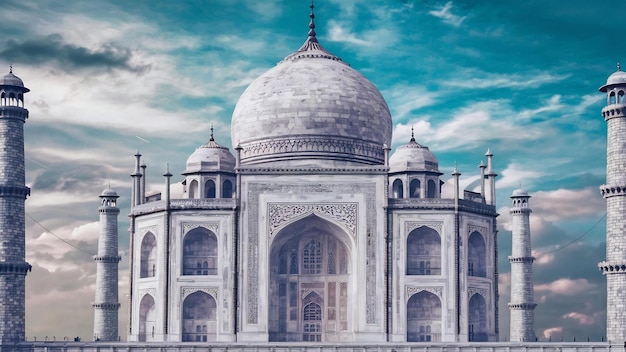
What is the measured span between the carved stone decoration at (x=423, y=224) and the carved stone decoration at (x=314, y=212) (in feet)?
5.91

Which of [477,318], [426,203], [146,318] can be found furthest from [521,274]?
[146,318]

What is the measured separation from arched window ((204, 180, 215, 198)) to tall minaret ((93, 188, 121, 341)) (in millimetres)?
7224

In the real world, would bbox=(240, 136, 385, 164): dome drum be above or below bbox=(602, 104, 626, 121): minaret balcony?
below

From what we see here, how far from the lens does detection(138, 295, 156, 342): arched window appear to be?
131ft

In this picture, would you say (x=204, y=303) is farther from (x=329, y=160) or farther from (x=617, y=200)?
(x=617, y=200)

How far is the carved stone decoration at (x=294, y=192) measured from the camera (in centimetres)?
3844

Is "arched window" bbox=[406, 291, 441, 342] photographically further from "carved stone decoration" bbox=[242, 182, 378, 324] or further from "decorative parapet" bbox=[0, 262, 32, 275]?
"decorative parapet" bbox=[0, 262, 32, 275]

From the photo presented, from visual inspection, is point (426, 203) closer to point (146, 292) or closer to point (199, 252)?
point (199, 252)

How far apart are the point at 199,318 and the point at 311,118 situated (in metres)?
8.96

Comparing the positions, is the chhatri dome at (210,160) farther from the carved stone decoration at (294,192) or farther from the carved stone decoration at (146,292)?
the carved stone decoration at (146,292)

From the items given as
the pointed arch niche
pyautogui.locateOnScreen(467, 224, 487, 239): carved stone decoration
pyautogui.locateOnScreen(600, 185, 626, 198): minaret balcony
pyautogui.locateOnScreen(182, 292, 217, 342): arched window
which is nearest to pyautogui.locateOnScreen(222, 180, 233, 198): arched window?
the pointed arch niche

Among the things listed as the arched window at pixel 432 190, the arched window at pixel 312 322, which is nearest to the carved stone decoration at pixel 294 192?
the arched window at pixel 312 322

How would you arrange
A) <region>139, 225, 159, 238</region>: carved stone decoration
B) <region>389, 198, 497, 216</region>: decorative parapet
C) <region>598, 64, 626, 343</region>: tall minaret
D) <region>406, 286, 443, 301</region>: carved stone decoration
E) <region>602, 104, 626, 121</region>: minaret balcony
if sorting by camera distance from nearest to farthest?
<region>598, 64, 626, 343</region>: tall minaret
<region>602, 104, 626, 121</region>: minaret balcony
<region>406, 286, 443, 301</region>: carved stone decoration
<region>389, 198, 497, 216</region>: decorative parapet
<region>139, 225, 159, 238</region>: carved stone decoration

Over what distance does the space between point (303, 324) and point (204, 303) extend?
11.7 feet
